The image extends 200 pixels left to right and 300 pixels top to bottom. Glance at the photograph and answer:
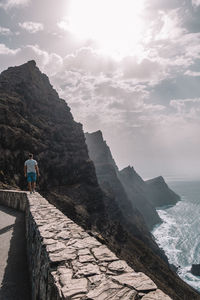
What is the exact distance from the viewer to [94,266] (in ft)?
13.9

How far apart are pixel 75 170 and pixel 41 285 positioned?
318ft

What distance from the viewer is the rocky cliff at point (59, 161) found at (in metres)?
63.4

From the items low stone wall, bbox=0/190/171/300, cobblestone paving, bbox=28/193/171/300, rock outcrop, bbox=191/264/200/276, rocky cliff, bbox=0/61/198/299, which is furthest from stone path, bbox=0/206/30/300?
rock outcrop, bbox=191/264/200/276

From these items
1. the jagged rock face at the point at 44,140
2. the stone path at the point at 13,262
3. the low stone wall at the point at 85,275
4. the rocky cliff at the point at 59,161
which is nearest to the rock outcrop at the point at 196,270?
the rocky cliff at the point at 59,161

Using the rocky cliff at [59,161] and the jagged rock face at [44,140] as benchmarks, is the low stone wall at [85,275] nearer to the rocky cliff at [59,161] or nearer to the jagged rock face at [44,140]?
the rocky cliff at [59,161]

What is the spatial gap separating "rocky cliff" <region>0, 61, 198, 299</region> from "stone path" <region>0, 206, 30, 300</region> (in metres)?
40.3

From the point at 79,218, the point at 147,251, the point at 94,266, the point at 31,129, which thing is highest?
the point at 31,129

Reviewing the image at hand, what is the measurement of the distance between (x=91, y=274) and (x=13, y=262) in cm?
487

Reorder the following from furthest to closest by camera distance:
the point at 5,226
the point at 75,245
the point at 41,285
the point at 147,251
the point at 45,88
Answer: the point at 45,88 → the point at 147,251 → the point at 5,226 → the point at 75,245 → the point at 41,285

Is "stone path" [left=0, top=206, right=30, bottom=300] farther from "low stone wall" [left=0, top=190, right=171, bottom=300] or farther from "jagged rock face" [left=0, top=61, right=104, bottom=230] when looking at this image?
"jagged rock face" [left=0, top=61, right=104, bottom=230]

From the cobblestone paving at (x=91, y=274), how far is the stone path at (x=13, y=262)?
1661 millimetres

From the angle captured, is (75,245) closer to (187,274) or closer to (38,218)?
(38,218)

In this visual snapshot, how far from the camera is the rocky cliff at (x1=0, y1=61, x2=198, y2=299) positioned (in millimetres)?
63406

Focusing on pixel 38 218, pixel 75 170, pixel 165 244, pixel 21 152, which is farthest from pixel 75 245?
pixel 165 244
